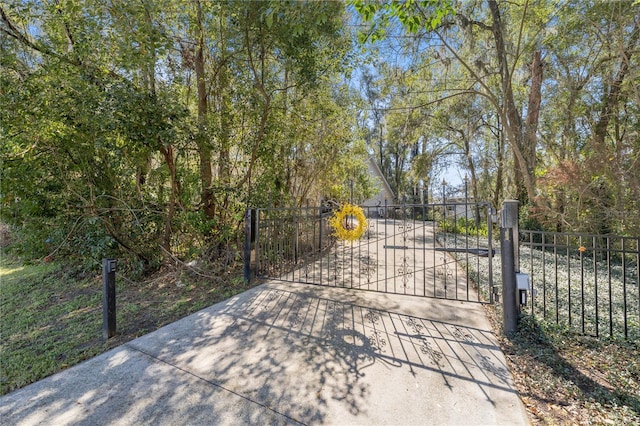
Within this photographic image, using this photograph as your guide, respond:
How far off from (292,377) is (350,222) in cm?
353

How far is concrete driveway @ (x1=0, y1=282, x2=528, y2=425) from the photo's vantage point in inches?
76.1

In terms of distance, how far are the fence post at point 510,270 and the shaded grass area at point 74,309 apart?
12.1 ft

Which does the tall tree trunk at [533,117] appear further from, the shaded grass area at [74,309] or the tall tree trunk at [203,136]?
the shaded grass area at [74,309]

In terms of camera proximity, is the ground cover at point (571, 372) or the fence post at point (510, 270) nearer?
the ground cover at point (571, 372)

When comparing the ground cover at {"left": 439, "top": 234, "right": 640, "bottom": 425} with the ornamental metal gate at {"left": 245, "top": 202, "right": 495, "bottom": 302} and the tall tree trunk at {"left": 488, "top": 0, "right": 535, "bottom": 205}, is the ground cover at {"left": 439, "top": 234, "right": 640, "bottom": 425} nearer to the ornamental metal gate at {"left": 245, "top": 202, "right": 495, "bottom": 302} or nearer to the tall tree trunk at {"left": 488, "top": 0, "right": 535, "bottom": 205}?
the ornamental metal gate at {"left": 245, "top": 202, "right": 495, "bottom": 302}

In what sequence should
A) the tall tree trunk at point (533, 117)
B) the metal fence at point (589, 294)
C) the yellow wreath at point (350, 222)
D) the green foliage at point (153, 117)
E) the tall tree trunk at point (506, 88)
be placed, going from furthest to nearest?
the tall tree trunk at point (533, 117) < the tall tree trunk at point (506, 88) < the yellow wreath at point (350, 222) < the green foliage at point (153, 117) < the metal fence at point (589, 294)

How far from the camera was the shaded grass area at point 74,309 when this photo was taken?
282 centimetres

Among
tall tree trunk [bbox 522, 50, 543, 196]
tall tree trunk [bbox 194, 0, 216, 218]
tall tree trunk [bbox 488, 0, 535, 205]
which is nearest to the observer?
tall tree trunk [bbox 194, 0, 216, 218]

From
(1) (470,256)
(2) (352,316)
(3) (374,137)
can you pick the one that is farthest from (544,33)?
(3) (374,137)

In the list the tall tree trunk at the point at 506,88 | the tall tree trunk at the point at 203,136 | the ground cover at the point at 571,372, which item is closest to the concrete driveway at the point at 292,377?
the ground cover at the point at 571,372

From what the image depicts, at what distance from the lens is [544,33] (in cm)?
570

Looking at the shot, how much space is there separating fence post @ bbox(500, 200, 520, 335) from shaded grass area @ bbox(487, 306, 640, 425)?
0.14 metres

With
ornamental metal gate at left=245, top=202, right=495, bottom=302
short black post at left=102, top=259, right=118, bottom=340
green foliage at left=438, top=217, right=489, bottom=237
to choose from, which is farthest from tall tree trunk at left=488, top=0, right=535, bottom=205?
short black post at left=102, top=259, right=118, bottom=340

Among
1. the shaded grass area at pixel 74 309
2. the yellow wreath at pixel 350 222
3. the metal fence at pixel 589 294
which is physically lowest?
the shaded grass area at pixel 74 309
